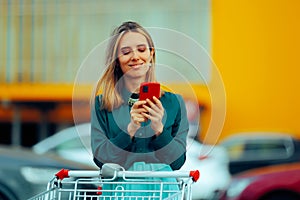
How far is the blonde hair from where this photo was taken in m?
4.84

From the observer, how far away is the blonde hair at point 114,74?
4844 mm

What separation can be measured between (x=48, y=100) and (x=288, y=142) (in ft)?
35.0

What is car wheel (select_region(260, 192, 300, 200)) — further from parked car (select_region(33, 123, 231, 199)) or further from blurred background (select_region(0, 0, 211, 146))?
blurred background (select_region(0, 0, 211, 146))

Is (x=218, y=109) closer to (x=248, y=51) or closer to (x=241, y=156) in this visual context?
(x=241, y=156)

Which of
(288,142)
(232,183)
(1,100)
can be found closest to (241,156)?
(288,142)

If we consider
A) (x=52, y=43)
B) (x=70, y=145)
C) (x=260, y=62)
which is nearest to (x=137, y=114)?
(x=70, y=145)

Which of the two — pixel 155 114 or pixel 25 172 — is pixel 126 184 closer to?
pixel 155 114

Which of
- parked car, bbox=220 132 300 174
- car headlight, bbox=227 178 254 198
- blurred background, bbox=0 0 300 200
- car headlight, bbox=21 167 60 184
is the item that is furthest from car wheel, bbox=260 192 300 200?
blurred background, bbox=0 0 300 200

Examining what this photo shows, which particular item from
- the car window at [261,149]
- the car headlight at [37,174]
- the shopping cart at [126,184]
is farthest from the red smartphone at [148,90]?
the car window at [261,149]

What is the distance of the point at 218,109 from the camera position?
5.01 metres

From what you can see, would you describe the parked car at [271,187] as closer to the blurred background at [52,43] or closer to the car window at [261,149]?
the car window at [261,149]

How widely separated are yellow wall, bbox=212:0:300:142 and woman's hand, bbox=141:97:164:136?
78.3 ft

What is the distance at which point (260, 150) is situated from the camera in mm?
20312

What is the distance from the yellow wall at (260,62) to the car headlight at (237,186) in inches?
655
